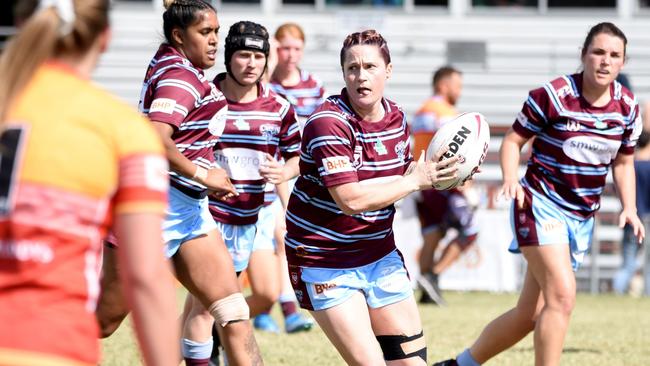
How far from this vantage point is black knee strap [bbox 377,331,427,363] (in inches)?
192

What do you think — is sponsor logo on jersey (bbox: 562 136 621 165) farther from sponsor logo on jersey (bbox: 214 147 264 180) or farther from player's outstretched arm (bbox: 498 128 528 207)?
sponsor logo on jersey (bbox: 214 147 264 180)

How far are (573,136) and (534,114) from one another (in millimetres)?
245

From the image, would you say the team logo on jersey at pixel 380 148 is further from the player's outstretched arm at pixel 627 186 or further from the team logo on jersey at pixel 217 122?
the player's outstretched arm at pixel 627 186

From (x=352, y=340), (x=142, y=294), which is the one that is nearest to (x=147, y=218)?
(x=142, y=294)

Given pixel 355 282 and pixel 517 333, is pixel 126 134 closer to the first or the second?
pixel 355 282

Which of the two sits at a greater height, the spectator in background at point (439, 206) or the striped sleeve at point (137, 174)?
the striped sleeve at point (137, 174)

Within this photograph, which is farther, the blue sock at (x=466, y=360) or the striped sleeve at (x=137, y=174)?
the blue sock at (x=466, y=360)

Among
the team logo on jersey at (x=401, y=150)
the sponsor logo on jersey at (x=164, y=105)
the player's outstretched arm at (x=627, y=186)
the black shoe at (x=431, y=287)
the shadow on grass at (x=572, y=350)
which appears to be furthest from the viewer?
the black shoe at (x=431, y=287)

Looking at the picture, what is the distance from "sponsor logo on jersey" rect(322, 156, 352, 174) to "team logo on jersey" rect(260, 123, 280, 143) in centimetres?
206

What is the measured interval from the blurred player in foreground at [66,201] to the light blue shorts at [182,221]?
277 centimetres

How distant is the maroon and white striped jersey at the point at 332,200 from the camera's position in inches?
193

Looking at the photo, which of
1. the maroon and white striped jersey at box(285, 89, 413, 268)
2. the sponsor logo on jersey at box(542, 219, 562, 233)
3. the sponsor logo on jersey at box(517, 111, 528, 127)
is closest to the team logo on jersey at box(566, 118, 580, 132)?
the sponsor logo on jersey at box(517, 111, 528, 127)

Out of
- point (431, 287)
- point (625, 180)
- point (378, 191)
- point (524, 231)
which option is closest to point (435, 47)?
point (431, 287)

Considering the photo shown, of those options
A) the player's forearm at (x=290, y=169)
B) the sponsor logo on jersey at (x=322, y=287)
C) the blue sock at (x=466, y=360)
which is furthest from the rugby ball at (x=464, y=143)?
the blue sock at (x=466, y=360)
